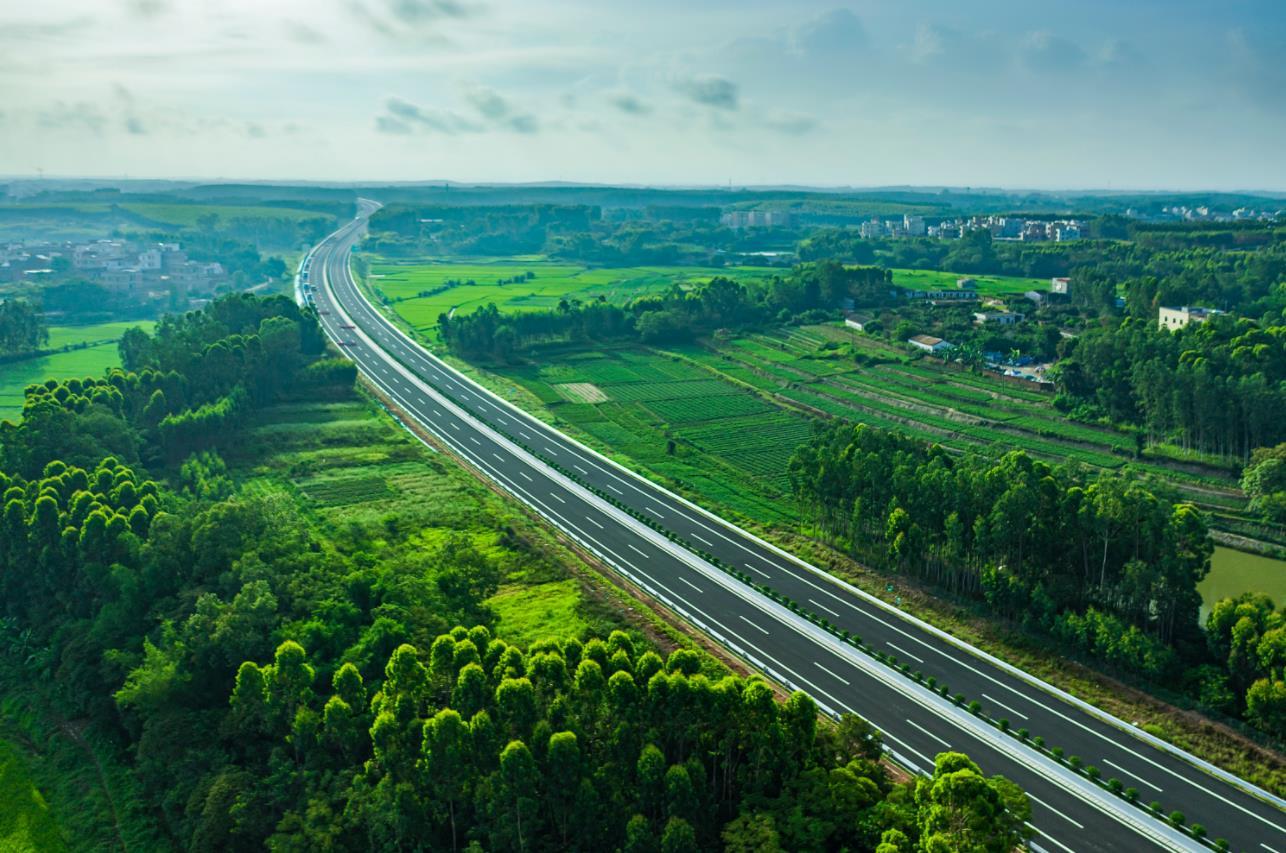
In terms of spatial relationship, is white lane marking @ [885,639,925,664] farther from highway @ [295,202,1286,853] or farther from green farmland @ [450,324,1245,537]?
green farmland @ [450,324,1245,537]

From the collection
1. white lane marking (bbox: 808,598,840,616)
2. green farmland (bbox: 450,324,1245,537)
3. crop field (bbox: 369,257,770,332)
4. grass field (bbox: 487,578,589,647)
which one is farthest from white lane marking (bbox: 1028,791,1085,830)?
crop field (bbox: 369,257,770,332)

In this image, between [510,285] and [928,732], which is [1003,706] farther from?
[510,285]

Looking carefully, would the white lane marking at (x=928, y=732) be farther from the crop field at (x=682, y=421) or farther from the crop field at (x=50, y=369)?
the crop field at (x=50, y=369)

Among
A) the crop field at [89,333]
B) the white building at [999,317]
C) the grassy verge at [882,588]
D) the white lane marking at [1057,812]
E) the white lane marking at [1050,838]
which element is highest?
the white building at [999,317]

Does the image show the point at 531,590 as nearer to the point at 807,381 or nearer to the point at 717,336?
the point at 807,381

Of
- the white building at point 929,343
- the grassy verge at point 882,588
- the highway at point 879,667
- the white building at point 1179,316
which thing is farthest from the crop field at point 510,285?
the white building at point 1179,316

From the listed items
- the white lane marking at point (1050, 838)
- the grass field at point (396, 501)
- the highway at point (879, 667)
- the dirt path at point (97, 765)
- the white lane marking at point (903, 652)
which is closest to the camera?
the white lane marking at point (1050, 838)

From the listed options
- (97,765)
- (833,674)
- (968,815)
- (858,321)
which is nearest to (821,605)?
(833,674)
